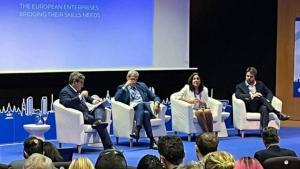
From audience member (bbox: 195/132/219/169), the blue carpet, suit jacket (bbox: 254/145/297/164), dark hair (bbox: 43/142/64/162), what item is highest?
audience member (bbox: 195/132/219/169)

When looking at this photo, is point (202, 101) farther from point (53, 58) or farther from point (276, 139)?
point (276, 139)

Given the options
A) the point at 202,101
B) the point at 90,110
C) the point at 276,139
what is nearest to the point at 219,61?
the point at 202,101

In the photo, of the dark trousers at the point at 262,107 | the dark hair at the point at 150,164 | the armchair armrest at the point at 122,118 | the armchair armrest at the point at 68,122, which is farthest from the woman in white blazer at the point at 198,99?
the dark hair at the point at 150,164

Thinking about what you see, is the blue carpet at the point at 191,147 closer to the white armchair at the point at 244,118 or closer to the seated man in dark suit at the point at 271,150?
the white armchair at the point at 244,118

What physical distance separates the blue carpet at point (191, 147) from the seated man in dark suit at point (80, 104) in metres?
0.28

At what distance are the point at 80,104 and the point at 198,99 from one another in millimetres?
2283

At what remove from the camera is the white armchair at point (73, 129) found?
30.9ft

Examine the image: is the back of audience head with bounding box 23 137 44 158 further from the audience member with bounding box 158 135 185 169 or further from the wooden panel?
the wooden panel

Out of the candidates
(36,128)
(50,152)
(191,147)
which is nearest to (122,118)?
(191,147)

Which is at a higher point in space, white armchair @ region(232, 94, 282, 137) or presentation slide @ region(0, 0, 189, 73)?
presentation slide @ region(0, 0, 189, 73)

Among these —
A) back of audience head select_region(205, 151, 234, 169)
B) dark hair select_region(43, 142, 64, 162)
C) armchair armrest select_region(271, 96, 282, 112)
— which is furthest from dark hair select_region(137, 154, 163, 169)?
armchair armrest select_region(271, 96, 282, 112)

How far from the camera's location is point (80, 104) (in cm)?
952

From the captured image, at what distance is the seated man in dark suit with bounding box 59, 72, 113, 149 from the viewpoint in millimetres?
9398

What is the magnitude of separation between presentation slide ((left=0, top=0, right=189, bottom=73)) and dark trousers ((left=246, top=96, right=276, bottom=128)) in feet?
5.85
